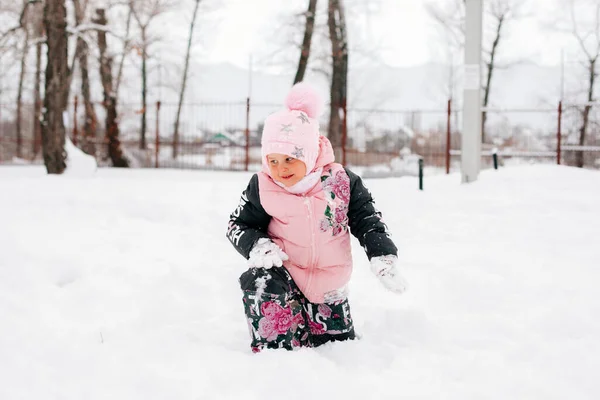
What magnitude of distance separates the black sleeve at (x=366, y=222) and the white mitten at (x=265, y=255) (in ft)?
1.32

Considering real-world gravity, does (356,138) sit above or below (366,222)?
above

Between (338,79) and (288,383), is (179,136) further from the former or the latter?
(288,383)

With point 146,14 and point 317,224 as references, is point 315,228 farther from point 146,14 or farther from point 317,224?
point 146,14

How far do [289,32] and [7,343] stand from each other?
16733mm

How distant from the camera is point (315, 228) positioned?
8.82 feet

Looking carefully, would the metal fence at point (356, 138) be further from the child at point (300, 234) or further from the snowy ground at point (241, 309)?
the child at point (300, 234)

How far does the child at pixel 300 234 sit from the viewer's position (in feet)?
8.71

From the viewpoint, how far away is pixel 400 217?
6.68 m

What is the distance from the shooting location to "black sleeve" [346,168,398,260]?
2.68m

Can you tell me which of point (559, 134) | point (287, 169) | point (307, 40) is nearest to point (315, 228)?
point (287, 169)

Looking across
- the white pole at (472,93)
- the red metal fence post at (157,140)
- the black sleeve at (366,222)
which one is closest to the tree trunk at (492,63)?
the red metal fence post at (157,140)

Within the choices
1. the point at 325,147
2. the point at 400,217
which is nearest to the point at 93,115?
the point at 400,217

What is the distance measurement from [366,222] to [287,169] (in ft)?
1.45

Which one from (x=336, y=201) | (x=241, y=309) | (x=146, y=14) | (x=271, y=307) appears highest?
(x=146, y=14)
